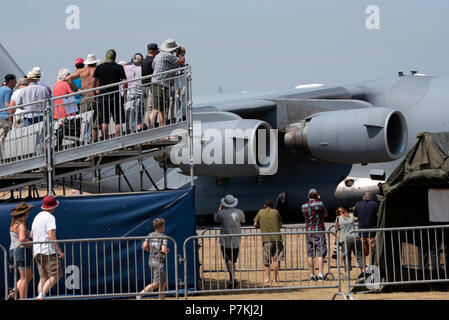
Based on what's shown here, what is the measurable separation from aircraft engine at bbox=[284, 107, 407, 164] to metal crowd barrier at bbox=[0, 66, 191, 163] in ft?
21.3

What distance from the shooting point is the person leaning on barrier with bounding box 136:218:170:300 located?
11500 millimetres

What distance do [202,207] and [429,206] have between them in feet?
35.4

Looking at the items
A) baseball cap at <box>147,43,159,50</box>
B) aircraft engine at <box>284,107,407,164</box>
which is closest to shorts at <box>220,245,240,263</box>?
baseball cap at <box>147,43,159,50</box>

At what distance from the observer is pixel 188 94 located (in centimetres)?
1306

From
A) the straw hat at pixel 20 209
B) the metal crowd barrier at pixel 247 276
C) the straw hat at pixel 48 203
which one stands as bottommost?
the metal crowd barrier at pixel 247 276

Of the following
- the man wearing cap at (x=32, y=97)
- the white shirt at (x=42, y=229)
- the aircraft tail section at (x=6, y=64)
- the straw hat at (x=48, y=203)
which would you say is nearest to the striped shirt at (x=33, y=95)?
the man wearing cap at (x=32, y=97)

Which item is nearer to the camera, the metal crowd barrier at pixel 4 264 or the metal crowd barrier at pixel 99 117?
the metal crowd barrier at pixel 4 264

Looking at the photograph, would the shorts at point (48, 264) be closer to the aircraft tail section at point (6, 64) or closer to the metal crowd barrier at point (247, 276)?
the metal crowd barrier at point (247, 276)

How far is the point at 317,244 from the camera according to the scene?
13422 millimetres

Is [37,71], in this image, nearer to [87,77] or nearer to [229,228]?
[87,77]

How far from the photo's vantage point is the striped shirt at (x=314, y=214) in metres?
13.6

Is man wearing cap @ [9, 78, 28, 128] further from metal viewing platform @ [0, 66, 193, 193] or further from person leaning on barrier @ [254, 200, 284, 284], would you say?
person leaning on barrier @ [254, 200, 284, 284]
